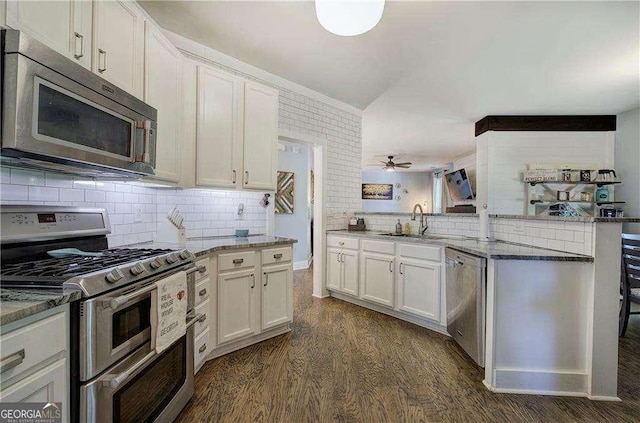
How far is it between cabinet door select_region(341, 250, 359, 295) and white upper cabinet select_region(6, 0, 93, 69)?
3058 millimetres

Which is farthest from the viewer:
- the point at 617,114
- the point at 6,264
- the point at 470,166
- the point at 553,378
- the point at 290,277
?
the point at 470,166

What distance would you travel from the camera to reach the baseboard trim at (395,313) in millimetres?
2941

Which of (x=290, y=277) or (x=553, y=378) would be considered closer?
(x=553, y=378)

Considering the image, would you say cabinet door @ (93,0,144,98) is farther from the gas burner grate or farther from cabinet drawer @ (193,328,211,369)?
cabinet drawer @ (193,328,211,369)

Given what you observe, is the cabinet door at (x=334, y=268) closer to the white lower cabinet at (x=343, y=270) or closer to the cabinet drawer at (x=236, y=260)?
the white lower cabinet at (x=343, y=270)

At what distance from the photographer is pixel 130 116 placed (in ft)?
5.53

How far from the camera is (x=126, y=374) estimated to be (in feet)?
3.84

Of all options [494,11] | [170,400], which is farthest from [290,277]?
[494,11]

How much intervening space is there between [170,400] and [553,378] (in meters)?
2.44

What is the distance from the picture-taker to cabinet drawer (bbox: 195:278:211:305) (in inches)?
80.2

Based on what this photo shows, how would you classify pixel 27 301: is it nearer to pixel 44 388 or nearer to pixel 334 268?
pixel 44 388

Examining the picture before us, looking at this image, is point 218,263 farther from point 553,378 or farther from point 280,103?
point 553,378

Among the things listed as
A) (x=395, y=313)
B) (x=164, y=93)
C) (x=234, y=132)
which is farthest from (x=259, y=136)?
(x=395, y=313)

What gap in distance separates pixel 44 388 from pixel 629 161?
6719 millimetres
